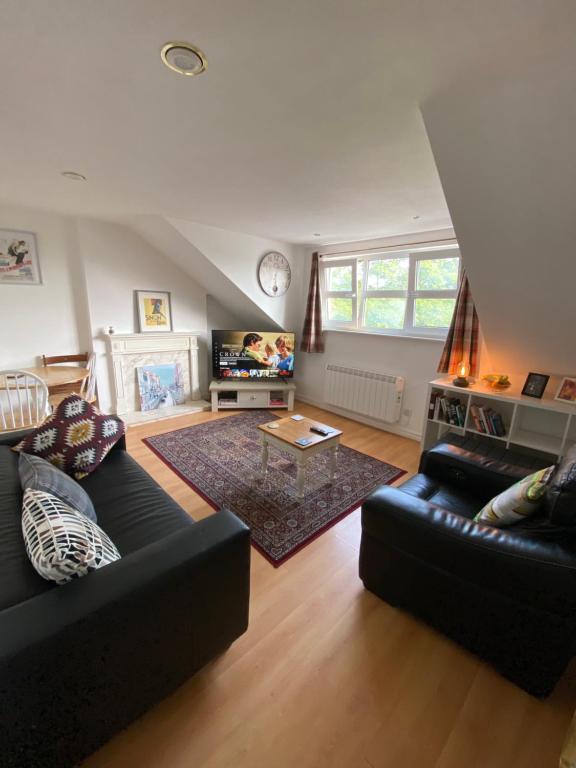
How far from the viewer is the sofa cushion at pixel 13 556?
36.4 inches

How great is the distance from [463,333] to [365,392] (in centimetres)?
122

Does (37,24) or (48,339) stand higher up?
(37,24)

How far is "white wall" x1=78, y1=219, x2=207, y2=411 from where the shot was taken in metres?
3.31

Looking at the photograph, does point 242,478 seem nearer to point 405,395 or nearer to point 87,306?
point 405,395

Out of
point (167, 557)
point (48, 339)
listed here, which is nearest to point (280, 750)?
point (167, 557)

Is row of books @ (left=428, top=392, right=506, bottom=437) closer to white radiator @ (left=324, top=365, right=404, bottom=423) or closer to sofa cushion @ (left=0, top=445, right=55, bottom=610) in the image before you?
Answer: white radiator @ (left=324, top=365, right=404, bottom=423)

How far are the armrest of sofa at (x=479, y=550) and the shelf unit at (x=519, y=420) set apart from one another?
136cm

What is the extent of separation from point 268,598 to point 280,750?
21.8 inches

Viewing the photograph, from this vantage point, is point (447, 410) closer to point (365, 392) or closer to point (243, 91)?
point (365, 392)

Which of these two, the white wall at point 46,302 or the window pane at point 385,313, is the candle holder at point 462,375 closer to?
the window pane at point 385,313

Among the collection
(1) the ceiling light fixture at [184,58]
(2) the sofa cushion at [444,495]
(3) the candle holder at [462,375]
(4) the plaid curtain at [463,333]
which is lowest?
(2) the sofa cushion at [444,495]

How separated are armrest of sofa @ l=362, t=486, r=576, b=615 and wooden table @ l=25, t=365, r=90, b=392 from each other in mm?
2646

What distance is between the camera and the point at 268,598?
157 centimetres

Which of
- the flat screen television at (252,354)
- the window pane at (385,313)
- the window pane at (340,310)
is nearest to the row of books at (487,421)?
the window pane at (385,313)
